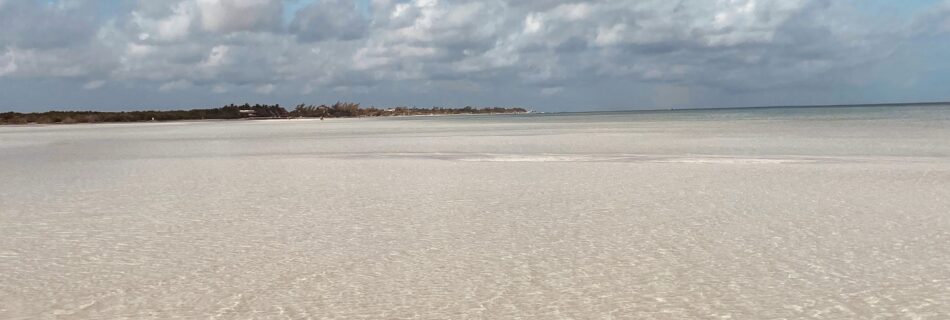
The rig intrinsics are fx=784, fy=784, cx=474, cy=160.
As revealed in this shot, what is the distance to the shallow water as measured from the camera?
435 centimetres

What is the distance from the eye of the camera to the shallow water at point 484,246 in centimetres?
435

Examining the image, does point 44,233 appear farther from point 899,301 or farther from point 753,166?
point 753,166

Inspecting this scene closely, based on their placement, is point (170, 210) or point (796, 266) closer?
point (796, 266)

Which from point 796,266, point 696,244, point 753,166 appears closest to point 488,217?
point 696,244

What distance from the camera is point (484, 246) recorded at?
19.7 ft

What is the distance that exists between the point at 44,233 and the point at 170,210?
5.27 feet

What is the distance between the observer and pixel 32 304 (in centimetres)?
439

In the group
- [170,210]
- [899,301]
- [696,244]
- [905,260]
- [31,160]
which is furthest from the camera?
[31,160]

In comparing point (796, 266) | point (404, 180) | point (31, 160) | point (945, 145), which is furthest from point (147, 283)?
point (945, 145)

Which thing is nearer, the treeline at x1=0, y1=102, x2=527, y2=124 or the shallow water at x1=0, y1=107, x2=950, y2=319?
the shallow water at x1=0, y1=107, x2=950, y2=319

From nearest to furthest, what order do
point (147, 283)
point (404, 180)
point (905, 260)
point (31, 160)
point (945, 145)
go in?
point (147, 283)
point (905, 260)
point (404, 180)
point (31, 160)
point (945, 145)

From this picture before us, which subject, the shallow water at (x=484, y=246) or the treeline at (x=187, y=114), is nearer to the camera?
the shallow water at (x=484, y=246)

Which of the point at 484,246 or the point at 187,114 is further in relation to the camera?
the point at 187,114

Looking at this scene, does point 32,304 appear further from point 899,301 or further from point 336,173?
point 336,173
